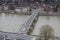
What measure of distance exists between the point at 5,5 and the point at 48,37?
56.4 inches

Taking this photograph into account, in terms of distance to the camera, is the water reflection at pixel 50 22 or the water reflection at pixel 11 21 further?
the water reflection at pixel 11 21

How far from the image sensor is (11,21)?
4.10m

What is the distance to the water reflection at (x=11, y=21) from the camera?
13.2 feet

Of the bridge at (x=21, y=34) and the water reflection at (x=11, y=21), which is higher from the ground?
the bridge at (x=21, y=34)

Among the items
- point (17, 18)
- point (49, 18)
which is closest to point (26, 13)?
point (17, 18)

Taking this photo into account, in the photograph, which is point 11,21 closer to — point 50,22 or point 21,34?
point 50,22

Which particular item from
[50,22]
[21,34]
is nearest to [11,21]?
[50,22]

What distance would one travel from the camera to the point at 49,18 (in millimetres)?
4000

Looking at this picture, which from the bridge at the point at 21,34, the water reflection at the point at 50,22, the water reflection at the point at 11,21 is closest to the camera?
the bridge at the point at 21,34

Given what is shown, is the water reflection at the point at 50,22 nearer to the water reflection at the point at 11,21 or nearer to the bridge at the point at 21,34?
the water reflection at the point at 11,21

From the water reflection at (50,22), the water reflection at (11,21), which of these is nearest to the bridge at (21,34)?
the water reflection at (50,22)

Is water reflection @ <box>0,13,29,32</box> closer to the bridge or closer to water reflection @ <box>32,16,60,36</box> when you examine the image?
water reflection @ <box>32,16,60,36</box>

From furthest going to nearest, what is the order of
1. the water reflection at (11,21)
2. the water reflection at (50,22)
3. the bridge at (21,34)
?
the water reflection at (11,21) < the water reflection at (50,22) < the bridge at (21,34)

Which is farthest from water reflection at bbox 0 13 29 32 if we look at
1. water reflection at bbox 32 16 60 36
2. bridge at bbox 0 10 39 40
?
bridge at bbox 0 10 39 40
